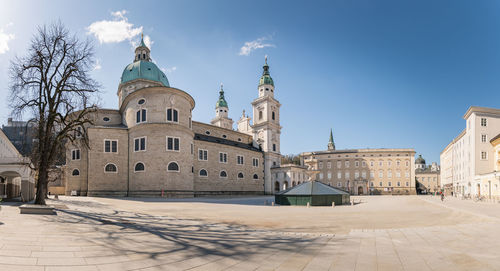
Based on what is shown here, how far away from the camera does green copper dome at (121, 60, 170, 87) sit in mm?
52094

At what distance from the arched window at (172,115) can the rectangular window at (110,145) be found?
7.88 m

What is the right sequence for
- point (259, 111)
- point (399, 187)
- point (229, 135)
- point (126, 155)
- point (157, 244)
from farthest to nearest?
point (399, 187) < point (259, 111) < point (229, 135) < point (126, 155) < point (157, 244)

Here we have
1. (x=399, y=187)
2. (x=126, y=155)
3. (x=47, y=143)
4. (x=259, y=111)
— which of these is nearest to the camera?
(x=47, y=143)

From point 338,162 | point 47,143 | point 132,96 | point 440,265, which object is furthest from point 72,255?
point 338,162

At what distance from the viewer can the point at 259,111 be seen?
2746 inches

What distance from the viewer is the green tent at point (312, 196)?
26.5 meters

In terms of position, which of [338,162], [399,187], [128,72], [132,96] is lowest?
[399,187]

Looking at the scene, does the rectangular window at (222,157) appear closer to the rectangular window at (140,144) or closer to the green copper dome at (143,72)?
the rectangular window at (140,144)

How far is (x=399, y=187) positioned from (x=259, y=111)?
1837 inches

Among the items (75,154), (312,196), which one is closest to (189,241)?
(312,196)

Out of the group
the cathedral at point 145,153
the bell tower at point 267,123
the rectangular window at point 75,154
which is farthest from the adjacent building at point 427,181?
the rectangular window at point 75,154

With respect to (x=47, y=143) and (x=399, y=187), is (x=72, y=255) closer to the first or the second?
(x=47, y=143)

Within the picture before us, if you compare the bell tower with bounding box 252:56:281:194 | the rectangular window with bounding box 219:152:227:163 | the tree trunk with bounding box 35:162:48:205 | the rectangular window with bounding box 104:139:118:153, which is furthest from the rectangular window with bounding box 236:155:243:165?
the tree trunk with bounding box 35:162:48:205

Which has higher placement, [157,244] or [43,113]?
[43,113]
